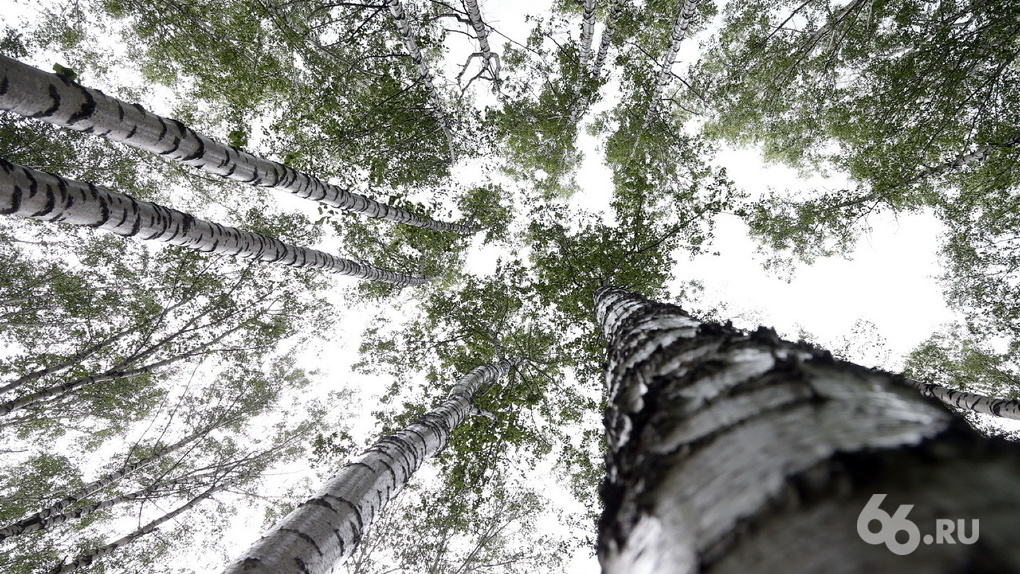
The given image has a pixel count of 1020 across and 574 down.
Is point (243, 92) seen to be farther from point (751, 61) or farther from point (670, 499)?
point (751, 61)

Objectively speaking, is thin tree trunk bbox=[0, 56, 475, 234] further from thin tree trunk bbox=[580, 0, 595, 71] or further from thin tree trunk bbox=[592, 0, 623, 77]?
thin tree trunk bbox=[592, 0, 623, 77]

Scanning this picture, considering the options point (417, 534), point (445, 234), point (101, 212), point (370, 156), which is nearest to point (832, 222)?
point (445, 234)

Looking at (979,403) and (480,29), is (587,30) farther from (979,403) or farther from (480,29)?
(979,403)

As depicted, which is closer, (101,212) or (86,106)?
(86,106)

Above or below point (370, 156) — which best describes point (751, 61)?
above

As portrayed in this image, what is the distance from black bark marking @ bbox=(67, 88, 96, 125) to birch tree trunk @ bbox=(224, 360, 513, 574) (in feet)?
12.5

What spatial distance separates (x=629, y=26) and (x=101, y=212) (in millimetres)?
10532

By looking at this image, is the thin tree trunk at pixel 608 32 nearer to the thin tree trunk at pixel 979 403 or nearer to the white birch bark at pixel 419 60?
the white birch bark at pixel 419 60

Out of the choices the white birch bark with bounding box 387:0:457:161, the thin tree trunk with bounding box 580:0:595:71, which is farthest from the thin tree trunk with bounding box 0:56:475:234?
the thin tree trunk with bounding box 580:0:595:71

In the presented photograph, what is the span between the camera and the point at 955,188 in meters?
8.01

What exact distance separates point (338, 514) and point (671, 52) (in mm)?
10943

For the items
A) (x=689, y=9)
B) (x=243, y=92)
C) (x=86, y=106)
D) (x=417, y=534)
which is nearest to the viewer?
(x=86, y=106)

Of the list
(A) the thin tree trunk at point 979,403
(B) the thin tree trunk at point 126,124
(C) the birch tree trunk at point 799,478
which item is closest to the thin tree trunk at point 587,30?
(B) the thin tree trunk at point 126,124

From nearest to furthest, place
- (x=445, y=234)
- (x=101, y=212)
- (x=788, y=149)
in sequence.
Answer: (x=101, y=212)
(x=445, y=234)
(x=788, y=149)
